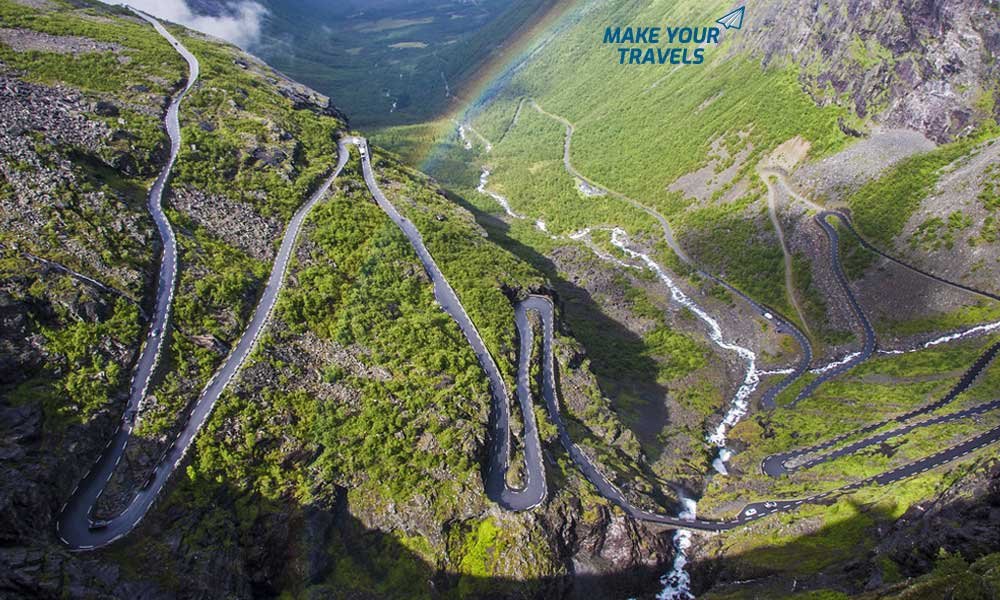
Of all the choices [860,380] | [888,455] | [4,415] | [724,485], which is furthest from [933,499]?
[4,415]

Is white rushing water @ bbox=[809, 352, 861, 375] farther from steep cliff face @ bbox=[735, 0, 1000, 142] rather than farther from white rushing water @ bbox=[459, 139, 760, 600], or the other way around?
steep cliff face @ bbox=[735, 0, 1000, 142]

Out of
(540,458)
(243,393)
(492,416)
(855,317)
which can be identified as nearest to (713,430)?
(540,458)

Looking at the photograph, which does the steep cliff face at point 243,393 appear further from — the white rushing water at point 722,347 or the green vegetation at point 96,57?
the white rushing water at point 722,347

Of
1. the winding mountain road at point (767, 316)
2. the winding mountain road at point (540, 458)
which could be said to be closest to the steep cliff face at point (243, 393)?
the winding mountain road at point (540, 458)

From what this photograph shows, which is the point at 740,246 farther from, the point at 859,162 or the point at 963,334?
the point at 963,334

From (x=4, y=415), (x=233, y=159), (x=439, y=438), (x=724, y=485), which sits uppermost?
(x=233, y=159)

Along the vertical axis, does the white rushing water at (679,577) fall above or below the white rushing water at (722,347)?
above

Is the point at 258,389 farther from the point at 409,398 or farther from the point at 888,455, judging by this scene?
the point at 888,455
